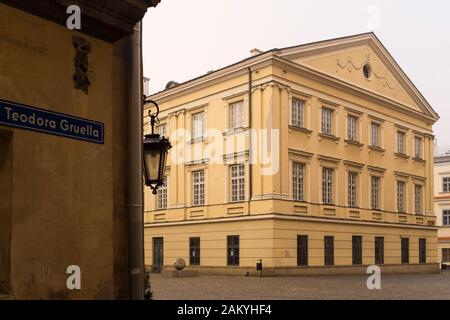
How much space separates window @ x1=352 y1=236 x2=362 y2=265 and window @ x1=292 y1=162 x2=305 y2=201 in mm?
5126

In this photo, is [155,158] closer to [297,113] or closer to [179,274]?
[179,274]

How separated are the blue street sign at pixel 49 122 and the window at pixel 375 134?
32.1 metres

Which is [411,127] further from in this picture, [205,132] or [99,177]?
[99,177]

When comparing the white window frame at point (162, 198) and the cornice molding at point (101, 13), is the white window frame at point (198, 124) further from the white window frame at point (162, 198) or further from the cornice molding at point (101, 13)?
the cornice molding at point (101, 13)

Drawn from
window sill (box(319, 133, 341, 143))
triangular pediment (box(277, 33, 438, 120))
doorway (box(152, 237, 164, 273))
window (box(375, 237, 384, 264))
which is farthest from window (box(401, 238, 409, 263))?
doorway (box(152, 237, 164, 273))

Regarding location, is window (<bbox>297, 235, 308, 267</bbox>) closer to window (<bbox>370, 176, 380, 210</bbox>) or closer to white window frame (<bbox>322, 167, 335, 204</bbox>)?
white window frame (<bbox>322, 167, 335, 204</bbox>)

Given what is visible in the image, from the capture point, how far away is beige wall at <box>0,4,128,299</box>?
5.75 meters

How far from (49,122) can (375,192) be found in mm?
33082

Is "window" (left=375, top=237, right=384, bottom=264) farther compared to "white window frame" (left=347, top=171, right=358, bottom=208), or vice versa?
"window" (left=375, top=237, right=384, bottom=264)

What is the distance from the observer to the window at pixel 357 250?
34.2 meters

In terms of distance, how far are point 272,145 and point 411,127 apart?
14.6m

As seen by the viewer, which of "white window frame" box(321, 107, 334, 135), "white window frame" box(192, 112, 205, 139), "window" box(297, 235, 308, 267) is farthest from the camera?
"white window frame" box(192, 112, 205, 139)

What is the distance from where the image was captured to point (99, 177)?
261 inches

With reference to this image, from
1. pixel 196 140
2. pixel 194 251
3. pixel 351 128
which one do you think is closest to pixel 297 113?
pixel 351 128
